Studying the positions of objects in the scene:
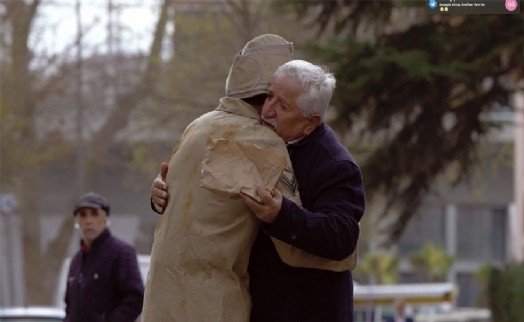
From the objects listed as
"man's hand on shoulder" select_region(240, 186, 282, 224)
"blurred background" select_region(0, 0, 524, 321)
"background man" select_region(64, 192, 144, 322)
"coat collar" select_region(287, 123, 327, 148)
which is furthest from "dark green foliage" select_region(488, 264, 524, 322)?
"man's hand on shoulder" select_region(240, 186, 282, 224)

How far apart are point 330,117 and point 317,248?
16388 millimetres

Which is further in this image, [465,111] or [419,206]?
[419,206]

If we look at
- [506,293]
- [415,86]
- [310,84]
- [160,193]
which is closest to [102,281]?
[160,193]

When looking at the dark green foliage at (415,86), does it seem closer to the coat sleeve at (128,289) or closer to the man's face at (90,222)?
the man's face at (90,222)

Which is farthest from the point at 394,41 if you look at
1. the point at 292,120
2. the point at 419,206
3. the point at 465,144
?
the point at 292,120

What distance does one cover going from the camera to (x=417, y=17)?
1769 cm

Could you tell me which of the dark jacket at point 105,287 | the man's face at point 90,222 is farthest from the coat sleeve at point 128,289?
the man's face at point 90,222

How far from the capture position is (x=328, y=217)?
4.51 meters

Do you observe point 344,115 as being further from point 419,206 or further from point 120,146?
point 120,146

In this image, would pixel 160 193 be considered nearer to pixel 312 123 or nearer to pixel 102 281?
pixel 312 123

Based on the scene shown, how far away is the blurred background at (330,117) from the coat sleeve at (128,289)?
2.41m

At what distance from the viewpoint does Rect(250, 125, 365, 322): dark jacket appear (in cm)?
454

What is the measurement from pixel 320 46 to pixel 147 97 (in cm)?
1805

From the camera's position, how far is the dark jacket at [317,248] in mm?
4543
